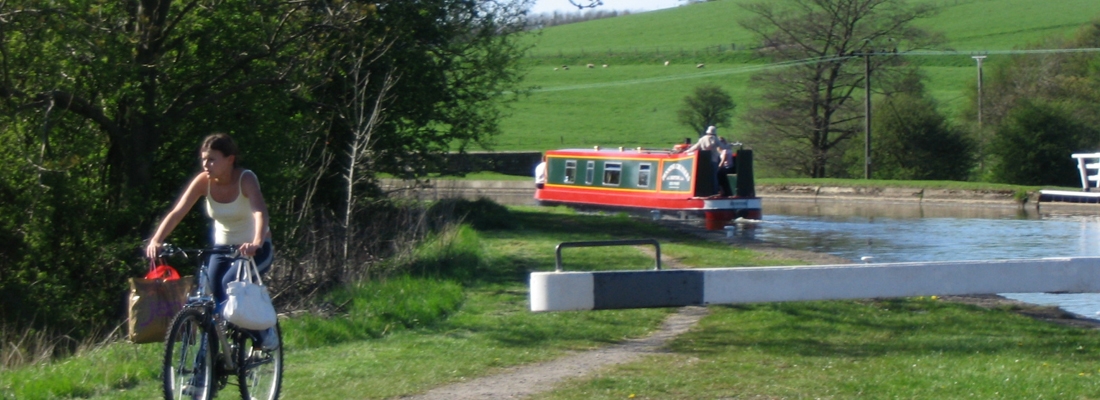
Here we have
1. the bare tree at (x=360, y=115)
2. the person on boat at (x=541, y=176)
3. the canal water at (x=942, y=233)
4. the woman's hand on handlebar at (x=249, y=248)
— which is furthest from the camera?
the person on boat at (x=541, y=176)

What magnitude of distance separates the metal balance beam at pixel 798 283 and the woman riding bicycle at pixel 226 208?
2849 mm

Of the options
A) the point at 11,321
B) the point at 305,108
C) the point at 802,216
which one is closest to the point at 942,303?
the point at 11,321

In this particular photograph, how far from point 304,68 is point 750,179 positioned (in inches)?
484

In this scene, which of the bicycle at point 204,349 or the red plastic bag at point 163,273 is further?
the red plastic bag at point 163,273

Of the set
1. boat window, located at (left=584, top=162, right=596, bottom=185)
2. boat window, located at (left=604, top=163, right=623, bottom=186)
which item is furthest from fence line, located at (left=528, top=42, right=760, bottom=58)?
boat window, located at (left=604, top=163, right=623, bottom=186)

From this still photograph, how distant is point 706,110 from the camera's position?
65625mm

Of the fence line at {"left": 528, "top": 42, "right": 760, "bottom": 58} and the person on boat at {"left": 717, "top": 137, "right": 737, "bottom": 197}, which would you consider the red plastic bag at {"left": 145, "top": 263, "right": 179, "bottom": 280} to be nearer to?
the person on boat at {"left": 717, "top": 137, "right": 737, "bottom": 197}

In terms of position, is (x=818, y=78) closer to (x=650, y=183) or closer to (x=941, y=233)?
(x=650, y=183)

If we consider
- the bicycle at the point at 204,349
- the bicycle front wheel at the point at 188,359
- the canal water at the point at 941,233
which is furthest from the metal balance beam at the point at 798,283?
the bicycle front wheel at the point at 188,359

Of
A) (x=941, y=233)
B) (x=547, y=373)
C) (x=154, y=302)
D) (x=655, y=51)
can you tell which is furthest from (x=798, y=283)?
(x=655, y=51)

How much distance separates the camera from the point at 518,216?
2592 cm

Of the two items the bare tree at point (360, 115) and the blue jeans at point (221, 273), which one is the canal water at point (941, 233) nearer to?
the bare tree at point (360, 115)

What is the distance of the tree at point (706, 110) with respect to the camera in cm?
6581

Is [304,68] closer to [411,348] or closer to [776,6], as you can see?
→ [411,348]
